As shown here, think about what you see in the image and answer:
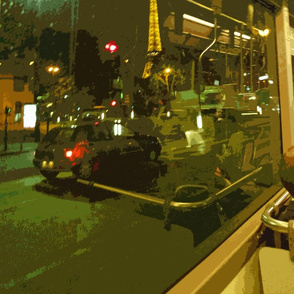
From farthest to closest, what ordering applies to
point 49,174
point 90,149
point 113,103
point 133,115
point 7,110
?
point 90,149
point 133,115
point 49,174
point 113,103
point 7,110

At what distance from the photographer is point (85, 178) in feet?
14.1

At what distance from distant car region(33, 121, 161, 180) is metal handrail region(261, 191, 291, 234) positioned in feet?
4.11

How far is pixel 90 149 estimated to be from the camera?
4.09 m

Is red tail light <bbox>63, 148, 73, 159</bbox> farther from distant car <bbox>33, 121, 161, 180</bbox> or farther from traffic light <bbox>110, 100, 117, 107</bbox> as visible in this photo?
traffic light <bbox>110, 100, 117, 107</bbox>

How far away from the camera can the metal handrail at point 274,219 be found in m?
1.03

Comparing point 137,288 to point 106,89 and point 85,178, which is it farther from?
point 85,178

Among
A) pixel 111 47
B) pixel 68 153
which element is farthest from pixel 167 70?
pixel 68 153

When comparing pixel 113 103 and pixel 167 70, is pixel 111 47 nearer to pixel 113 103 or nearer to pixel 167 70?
pixel 113 103

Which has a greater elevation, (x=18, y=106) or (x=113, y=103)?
(x=113, y=103)

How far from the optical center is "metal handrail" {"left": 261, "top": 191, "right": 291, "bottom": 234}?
1.03m

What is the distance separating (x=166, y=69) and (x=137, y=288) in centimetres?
299

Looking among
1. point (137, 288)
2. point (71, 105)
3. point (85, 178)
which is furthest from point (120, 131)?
point (137, 288)

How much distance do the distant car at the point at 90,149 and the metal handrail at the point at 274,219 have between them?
1.25 metres

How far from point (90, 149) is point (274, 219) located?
3.31 metres
